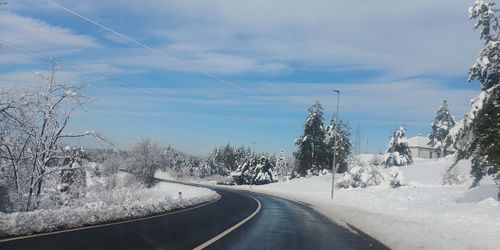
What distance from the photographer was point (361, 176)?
62406mm

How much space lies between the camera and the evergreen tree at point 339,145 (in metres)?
105

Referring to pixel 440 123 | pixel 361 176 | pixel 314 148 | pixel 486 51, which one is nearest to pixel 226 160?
pixel 314 148

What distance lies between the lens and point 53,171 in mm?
25516

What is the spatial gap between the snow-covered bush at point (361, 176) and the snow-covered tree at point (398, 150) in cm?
3694

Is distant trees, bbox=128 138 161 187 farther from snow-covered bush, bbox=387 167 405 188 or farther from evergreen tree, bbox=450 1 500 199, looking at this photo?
evergreen tree, bbox=450 1 500 199

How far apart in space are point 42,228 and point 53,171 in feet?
42.7

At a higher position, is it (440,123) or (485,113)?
(440,123)

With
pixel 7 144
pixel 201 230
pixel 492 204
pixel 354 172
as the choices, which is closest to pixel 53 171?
pixel 7 144

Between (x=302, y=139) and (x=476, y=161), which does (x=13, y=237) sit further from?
(x=302, y=139)

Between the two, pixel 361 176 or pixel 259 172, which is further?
pixel 259 172

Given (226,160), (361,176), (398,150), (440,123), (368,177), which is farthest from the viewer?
(226,160)

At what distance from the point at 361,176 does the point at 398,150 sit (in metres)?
43.4

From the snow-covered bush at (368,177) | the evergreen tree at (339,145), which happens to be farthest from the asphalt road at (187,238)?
the evergreen tree at (339,145)

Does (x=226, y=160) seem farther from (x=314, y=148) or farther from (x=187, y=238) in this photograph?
(x=187, y=238)
